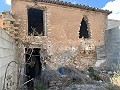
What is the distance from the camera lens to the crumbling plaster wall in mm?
13164

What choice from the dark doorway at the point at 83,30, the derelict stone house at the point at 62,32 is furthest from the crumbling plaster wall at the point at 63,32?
the dark doorway at the point at 83,30

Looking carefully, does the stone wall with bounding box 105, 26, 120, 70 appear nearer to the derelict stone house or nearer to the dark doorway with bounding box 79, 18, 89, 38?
the derelict stone house

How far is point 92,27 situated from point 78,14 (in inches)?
56.4

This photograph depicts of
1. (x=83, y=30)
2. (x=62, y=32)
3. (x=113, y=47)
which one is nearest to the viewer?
(x=62, y=32)

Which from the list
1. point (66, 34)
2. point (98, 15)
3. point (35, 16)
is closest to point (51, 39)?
point (66, 34)

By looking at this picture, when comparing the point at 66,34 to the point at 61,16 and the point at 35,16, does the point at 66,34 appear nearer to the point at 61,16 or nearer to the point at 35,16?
the point at 61,16

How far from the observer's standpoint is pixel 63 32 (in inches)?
566

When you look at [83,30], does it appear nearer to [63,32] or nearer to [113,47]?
[63,32]

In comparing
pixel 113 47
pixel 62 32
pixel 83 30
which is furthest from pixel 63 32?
pixel 113 47

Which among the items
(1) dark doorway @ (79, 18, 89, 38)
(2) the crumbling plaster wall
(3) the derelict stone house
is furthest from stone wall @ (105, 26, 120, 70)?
(1) dark doorway @ (79, 18, 89, 38)

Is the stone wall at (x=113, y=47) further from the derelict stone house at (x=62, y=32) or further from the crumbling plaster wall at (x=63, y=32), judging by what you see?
the crumbling plaster wall at (x=63, y=32)

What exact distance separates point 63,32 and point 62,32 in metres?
0.07

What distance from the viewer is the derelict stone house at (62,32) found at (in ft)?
43.4

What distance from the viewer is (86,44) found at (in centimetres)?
1525
